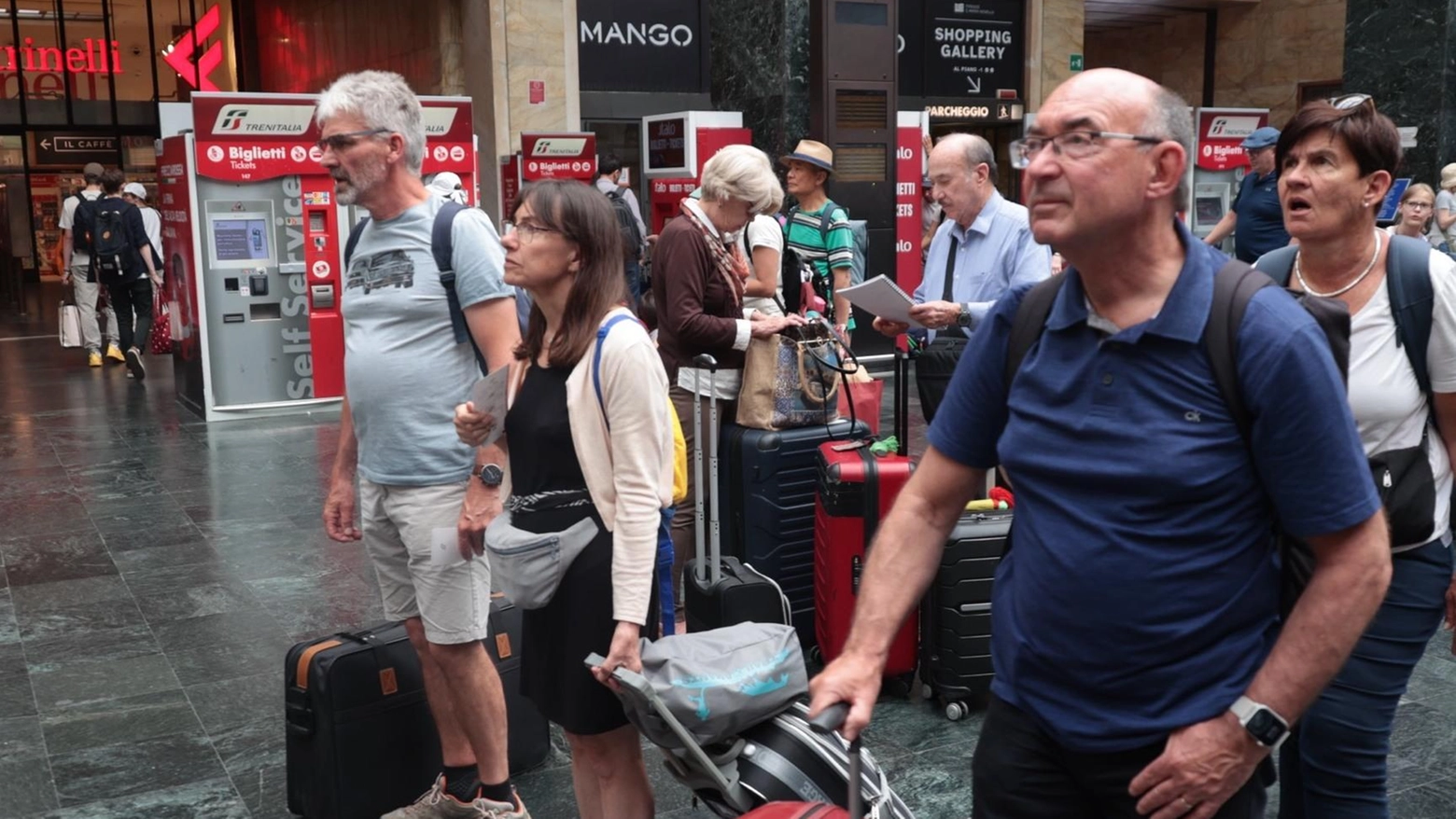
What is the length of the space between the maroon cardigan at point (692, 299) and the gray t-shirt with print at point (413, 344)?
138 centimetres

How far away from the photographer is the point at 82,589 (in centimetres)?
593

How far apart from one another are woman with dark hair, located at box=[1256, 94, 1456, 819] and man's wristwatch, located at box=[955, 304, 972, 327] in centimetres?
183

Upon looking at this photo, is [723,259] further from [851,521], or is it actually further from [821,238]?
[821,238]

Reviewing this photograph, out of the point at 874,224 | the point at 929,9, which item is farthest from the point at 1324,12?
the point at 874,224

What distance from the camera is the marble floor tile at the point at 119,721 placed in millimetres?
4238

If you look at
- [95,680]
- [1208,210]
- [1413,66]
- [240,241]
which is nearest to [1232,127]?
[1208,210]

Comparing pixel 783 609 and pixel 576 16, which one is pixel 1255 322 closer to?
pixel 783 609

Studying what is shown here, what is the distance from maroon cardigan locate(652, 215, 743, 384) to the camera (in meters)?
4.61

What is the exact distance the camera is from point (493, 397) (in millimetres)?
2924

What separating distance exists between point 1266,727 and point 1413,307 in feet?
4.38

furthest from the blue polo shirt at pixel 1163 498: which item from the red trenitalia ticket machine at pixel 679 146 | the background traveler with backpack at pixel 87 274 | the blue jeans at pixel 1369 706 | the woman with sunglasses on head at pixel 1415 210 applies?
the background traveler with backpack at pixel 87 274

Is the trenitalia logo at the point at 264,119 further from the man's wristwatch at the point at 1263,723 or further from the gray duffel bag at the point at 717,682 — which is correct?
the man's wristwatch at the point at 1263,723

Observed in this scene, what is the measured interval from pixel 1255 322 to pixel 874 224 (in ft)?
34.2

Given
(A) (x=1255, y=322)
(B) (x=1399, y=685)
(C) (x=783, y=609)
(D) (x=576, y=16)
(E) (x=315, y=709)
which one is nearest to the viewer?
(A) (x=1255, y=322)
